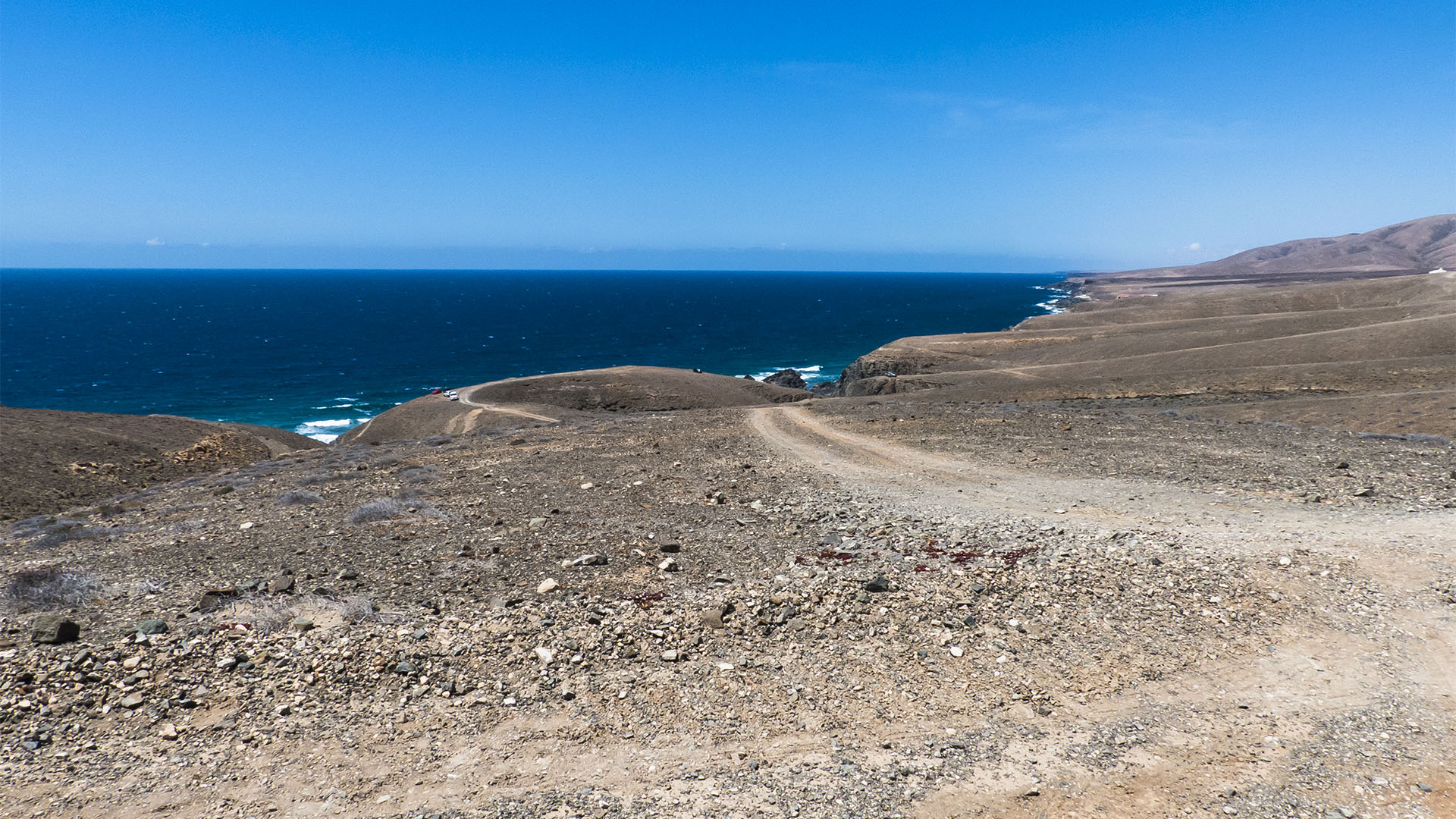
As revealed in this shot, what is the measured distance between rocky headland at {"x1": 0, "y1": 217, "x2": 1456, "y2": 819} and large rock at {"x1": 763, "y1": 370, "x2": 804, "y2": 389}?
2188 inches

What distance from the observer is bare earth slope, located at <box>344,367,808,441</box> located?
147ft

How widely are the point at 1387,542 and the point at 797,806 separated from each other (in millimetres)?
11944

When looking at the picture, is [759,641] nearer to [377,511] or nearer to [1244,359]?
[377,511]

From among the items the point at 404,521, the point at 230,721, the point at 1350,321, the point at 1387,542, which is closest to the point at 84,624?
the point at 230,721

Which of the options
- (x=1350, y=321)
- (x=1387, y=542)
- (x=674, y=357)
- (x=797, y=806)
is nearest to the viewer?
(x=797, y=806)

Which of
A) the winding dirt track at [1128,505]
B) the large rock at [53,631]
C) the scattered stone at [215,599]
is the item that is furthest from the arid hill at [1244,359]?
the large rock at [53,631]

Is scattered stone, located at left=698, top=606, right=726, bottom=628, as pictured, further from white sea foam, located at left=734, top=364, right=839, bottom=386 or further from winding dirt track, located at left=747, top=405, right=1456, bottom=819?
white sea foam, located at left=734, top=364, right=839, bottom=386

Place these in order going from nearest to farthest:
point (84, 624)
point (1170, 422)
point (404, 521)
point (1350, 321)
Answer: point (84, 624) < point (404, 521) < point (1170, 422) < point (1350, 321)

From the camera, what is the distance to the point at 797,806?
7070mm

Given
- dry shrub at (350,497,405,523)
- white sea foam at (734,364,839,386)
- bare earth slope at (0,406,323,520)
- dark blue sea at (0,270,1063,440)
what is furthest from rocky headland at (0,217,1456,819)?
white sea foam at (734,364,839,386)

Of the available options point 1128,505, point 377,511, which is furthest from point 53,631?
point 1128,505

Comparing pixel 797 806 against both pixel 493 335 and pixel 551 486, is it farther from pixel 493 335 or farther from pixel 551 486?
pixel 493 335

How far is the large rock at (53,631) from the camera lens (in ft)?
32.1

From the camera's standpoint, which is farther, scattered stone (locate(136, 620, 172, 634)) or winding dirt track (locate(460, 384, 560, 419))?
winding dirt track (locate(460, 384, 560, 419))
